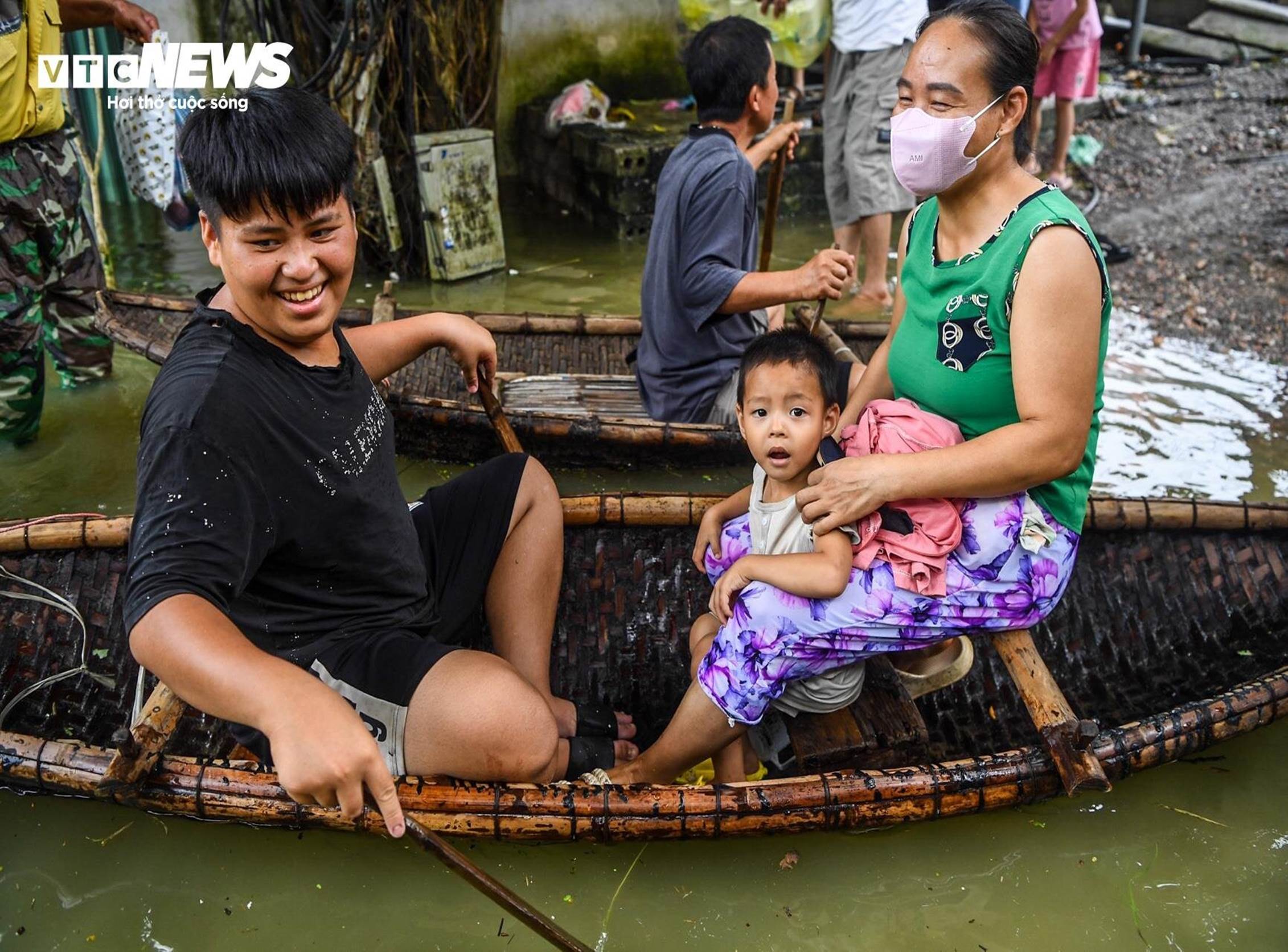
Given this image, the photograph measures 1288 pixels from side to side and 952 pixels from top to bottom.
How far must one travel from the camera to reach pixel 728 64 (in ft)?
10.5

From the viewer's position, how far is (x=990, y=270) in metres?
2.03

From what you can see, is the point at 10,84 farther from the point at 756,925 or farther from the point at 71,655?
the point at 756,925

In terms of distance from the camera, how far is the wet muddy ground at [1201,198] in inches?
211

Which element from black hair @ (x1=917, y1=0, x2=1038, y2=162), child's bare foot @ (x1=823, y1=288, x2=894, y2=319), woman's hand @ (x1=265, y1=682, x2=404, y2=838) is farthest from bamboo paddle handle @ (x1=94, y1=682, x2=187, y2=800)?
child's bare foot @ (x1=823, y1=288, x2=894, y2=319)

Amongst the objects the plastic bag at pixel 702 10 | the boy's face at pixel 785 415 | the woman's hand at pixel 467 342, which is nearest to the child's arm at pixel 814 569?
the boy's face at pixel 785 415

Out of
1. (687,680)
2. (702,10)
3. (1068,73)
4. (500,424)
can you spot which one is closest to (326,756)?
(687,680)

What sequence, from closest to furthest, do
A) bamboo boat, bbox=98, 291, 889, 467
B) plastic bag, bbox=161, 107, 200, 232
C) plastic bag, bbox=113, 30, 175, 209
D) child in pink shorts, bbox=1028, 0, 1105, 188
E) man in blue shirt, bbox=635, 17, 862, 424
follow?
1. man in blue shirt, bbox=635, 17, 862, 424
2. bamboo boat, bbox=98, 291, 889, 467
3. plastic bag, bbox=113, 30, 175, 209
4. plastic bag, bbox=161, 107, 200, 232
5. child in pink shorts, bbox=1028, 0, 1105, 188

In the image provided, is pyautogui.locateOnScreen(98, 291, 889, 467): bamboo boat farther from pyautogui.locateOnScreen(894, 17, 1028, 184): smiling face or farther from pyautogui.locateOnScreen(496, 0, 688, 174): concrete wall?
pyautogui.locateOnScreen(496, 0, 688, 174): concrete wall

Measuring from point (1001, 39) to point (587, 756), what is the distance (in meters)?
1.70

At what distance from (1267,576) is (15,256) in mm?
4111

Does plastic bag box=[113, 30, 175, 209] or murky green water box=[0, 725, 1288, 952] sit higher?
plastic bag box=[113, 30, 175, 209]

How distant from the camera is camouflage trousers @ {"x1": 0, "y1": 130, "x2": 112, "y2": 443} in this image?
3.60 m

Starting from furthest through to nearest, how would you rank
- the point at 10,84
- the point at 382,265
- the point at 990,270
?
the point at 382,265
the point at 10,84
the point at 990,270

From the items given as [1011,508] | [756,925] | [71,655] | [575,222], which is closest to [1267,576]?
[1011,508]
